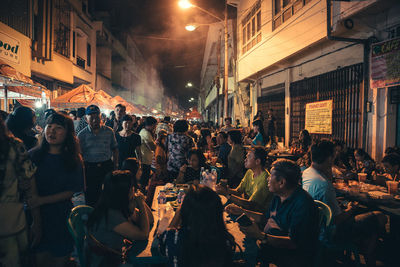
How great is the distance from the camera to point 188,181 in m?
4.99

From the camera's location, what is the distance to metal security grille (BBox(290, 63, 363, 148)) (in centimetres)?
805

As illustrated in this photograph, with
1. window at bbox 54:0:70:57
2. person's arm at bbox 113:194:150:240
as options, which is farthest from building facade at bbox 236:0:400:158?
window at bbox 54:0:70:57

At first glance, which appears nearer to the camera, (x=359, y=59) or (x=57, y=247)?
(x=57, y=247)

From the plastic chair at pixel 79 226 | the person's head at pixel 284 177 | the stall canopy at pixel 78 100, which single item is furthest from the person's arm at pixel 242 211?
the stall canopy at pixel 78 100

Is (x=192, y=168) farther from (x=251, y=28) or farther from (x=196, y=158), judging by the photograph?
(x=251, y=28)

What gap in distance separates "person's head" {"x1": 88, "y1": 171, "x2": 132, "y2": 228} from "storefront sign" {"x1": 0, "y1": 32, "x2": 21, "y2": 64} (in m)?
10.5

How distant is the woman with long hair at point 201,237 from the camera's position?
1.93m

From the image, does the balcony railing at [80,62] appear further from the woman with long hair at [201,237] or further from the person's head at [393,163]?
the woman with long hair at [201,237]

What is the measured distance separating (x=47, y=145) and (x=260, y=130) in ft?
21.9

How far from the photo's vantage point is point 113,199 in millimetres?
2387

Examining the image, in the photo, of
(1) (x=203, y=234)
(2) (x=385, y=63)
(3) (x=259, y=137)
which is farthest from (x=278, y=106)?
(1) (x=203, y=234)

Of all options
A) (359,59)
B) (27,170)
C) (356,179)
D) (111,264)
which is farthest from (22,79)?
(359,59)

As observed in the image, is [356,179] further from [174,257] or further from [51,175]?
[51,175]

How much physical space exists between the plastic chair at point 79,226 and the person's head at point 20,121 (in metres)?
1.61
